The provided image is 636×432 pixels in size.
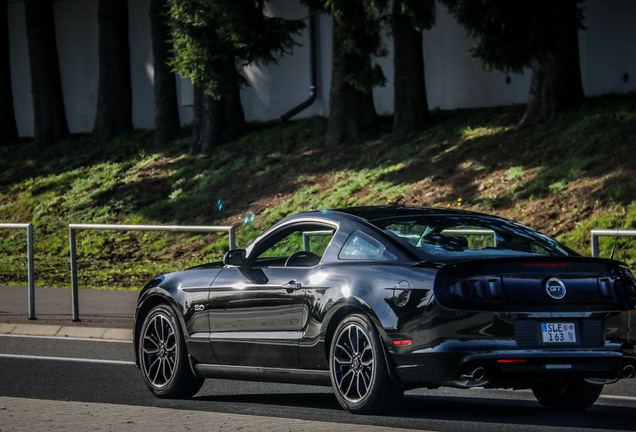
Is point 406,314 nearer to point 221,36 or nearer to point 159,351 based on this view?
point 159,351

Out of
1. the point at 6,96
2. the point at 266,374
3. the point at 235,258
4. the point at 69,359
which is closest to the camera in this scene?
the point at 266,374

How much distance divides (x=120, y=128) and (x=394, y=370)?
28.6 meters

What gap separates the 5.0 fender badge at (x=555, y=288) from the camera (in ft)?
27.1

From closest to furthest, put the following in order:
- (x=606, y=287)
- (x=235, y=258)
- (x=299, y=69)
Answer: (x=606, y=287) → (x=235, y=258) → (x=299, y=69)

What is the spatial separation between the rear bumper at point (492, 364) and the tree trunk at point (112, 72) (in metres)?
28.3

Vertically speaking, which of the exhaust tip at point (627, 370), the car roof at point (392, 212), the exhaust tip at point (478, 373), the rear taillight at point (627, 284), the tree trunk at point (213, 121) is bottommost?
the exhaust tip at point (627, 370)

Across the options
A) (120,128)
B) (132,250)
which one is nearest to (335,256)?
(132,250)

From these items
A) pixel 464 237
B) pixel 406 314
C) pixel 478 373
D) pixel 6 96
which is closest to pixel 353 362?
pixel 406 314

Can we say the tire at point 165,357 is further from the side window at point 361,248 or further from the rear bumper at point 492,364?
the rear bumper at point 492,364

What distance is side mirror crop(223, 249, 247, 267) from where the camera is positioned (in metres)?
9.70

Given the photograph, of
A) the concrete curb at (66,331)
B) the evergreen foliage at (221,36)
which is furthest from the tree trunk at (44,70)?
the concrete curb at (66,331)

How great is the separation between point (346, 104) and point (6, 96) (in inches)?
592

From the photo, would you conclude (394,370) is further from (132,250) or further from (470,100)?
(470,100)

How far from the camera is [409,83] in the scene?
26953 mm
